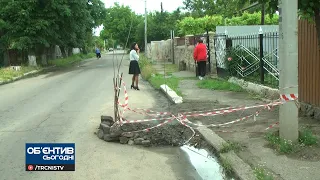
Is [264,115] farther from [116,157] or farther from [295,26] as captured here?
[116,157]

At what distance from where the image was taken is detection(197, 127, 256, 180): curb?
4.89 m

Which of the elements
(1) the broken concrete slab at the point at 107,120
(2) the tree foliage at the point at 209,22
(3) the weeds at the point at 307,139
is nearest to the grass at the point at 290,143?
(3) the weeds at the point at 307,139

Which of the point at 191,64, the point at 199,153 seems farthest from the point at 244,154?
the point at 191,64

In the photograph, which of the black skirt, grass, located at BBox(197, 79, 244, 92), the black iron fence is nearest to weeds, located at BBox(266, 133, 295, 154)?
the black iron fence

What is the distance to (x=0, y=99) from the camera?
13.0 meters

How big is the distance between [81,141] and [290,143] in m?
3.65

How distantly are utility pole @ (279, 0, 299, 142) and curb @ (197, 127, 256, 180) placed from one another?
100 centimetres

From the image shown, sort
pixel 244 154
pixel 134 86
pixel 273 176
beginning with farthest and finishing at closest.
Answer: pixel 134 86 → pixel 244 154 → pixel 273 176

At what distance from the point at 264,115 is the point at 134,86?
7.71 metres

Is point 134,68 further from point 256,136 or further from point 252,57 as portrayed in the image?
point 256,136

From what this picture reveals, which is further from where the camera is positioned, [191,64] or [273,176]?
[191,64]

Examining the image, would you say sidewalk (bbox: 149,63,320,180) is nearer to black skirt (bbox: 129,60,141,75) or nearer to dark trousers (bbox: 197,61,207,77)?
black skirt (bbox: 129,60,141,75)

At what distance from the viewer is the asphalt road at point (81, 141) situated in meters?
5.32

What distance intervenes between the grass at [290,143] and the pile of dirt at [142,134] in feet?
5.45
